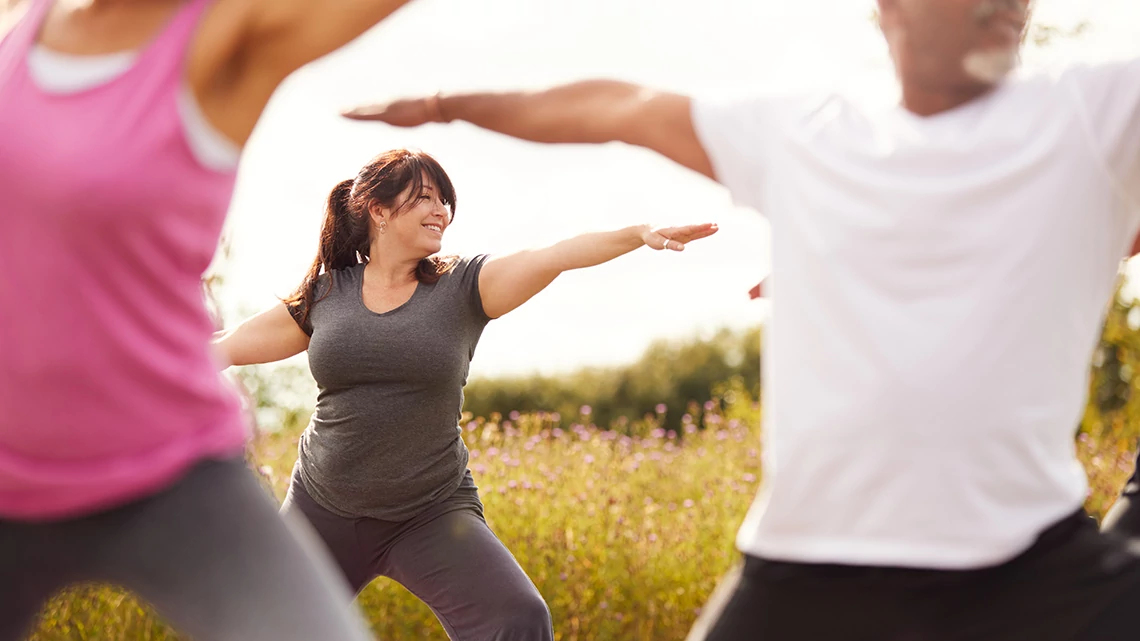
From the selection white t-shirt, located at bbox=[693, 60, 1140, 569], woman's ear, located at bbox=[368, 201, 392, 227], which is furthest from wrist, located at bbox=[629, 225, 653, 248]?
white t-shirt, located at bbox=[693, 60, 1140, 569]

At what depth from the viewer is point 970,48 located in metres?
2.10

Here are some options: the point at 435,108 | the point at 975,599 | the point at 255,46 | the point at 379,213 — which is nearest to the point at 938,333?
the point at 975,599

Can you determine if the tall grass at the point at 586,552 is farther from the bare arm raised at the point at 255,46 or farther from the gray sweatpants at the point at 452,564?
the bare arm raised at the point at 255,46

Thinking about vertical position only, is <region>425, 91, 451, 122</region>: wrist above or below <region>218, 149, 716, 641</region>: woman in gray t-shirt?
above

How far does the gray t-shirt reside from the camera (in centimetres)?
376

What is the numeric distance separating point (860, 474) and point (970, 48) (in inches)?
29.9

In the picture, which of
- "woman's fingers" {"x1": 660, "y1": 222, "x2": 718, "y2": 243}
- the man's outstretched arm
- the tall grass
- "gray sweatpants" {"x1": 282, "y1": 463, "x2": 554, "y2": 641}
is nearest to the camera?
the man's outstretched arm

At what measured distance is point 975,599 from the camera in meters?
2.07

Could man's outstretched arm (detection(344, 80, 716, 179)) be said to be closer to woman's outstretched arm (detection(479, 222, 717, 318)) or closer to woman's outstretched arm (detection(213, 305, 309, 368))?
woman's outstretched arm (detection(479, 222, 717, 318))

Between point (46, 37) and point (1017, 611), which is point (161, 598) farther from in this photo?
point (1017, 611)

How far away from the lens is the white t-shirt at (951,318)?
6.49ft

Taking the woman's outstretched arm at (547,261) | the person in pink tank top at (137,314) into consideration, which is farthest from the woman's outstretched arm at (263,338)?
the person in pink tank top at (137,314)

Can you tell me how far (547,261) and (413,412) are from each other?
63 cm

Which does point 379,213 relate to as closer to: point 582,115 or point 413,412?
point 413,412
